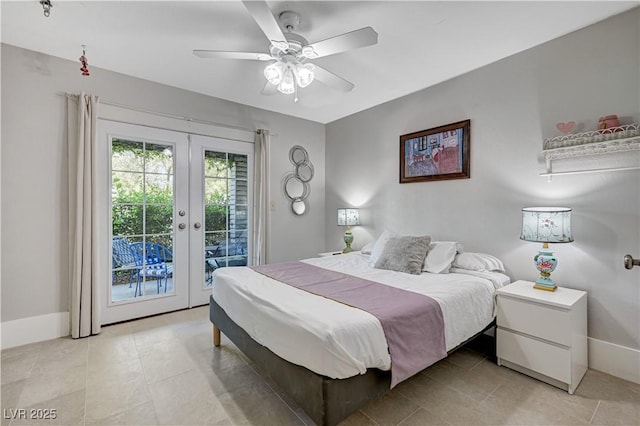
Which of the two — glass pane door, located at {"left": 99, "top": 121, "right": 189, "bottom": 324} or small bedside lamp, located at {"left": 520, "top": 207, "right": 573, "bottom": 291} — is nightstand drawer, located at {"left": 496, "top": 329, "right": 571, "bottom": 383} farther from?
glass pane door, located at {"left": 99, "top": 121, "right": 189, "bottom": 324}

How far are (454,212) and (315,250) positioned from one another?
225 centimetres

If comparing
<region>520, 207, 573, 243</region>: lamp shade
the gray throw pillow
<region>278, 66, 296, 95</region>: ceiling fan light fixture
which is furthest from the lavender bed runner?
<region>278, 66, 296, 95</region>: ceiling fan light fixture

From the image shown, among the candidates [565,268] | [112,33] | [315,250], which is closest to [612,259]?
[565,268]

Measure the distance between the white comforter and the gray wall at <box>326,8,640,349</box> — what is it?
57cm

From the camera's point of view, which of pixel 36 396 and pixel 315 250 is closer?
pixel 36 396

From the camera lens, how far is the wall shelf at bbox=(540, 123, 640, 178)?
6.39ft

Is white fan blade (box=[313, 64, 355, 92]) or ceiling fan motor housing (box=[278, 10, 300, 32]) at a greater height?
ceiling fan motor housing (box=[278, 10, 300, 32])

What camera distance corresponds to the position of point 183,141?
3354 millimetres

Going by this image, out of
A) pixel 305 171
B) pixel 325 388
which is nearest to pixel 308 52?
pixel 325 388

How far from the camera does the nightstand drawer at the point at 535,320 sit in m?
1.86

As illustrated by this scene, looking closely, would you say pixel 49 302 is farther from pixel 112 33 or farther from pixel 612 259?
pixel 612 259

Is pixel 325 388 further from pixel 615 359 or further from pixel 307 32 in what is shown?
pixel 307 32

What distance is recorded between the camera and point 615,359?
2074 mm

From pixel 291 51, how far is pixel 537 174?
2.24m
